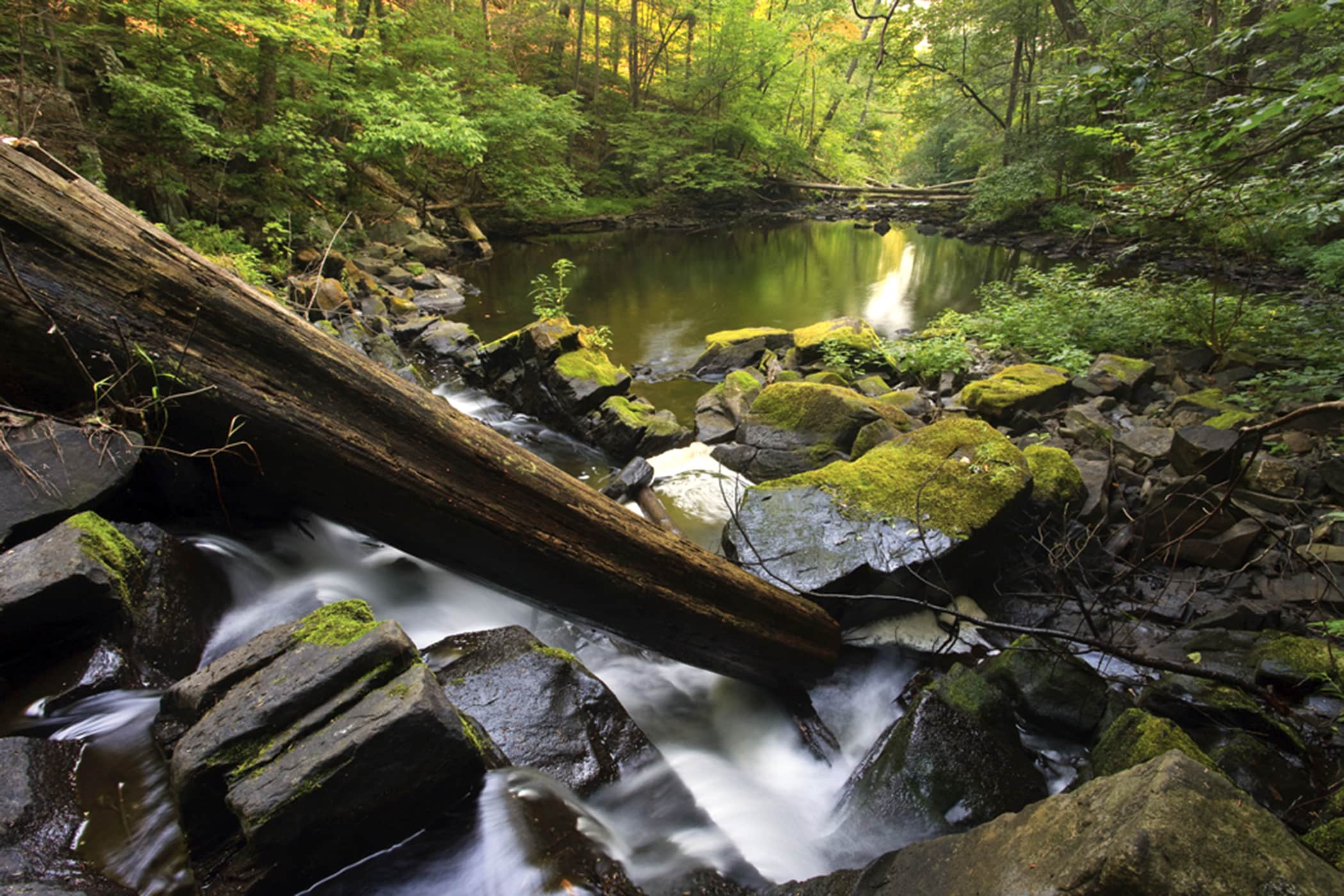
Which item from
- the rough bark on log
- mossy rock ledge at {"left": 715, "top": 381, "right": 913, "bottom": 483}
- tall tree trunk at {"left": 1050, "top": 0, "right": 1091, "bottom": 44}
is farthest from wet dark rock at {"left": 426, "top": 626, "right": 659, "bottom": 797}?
the rough bark on log

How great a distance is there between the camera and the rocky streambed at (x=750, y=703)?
5.65ft

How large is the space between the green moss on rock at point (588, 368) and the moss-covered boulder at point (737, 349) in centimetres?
215

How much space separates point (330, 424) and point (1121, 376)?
7.53m

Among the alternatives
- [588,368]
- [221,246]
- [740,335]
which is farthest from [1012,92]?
[221,246]

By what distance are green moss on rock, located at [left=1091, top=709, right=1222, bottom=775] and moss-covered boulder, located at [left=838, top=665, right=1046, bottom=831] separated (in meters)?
0.34

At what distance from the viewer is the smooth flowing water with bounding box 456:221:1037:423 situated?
1134cm

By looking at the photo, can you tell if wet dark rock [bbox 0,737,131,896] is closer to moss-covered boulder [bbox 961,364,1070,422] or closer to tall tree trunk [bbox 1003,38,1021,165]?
moss-covered boulder [bbox 961,364,1070,422]

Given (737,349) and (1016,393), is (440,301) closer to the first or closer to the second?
(737,349)

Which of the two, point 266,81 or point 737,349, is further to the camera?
point 266,81

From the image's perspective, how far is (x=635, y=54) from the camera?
28.7 m

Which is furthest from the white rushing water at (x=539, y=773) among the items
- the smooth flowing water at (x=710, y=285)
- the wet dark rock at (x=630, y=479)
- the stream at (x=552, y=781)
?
the smooth flowing water at (x=710, y=285)

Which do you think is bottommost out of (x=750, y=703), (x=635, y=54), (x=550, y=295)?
(x=750, y=703)

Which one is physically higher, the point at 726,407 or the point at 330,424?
the point at 330,424

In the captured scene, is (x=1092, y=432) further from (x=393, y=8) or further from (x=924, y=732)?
(x=393, y=8)
